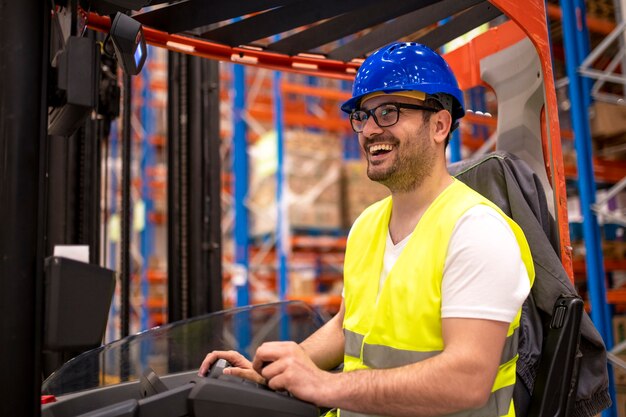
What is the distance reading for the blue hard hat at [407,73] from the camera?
1.92 meters

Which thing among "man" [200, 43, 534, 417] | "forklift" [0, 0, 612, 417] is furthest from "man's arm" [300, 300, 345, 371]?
"forklift" [0, 0, 612, 417]

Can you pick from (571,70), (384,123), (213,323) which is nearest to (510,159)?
(384,123)

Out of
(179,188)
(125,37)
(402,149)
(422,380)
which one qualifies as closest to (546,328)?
(422,380)

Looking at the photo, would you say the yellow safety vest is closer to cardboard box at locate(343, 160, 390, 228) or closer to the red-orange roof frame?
the red-orange roof frame

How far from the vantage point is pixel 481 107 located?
8.87 feet

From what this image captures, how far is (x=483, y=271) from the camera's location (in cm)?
165

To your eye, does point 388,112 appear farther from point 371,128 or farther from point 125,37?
point 125,37

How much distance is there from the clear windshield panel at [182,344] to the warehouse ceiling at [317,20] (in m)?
1.14

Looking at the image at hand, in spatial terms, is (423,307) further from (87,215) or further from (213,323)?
(87,215)

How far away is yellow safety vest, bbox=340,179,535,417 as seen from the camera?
5.65ft

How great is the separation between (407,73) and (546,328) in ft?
2.90

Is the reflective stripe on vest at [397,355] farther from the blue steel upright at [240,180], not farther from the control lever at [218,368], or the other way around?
the blue steel upright at [240,180]

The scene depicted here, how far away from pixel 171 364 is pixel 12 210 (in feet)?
3.97

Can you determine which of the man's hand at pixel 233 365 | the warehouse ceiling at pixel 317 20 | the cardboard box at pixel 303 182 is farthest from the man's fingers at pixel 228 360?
the cardboard box at pixel 303 182
